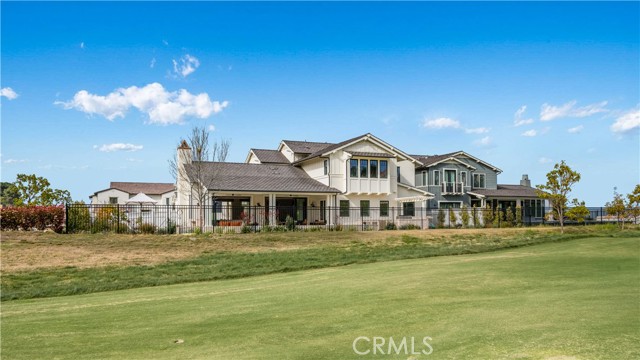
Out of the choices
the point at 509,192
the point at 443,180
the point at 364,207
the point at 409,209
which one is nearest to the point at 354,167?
the point at 364,207

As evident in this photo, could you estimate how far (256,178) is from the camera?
→ 1569 inches

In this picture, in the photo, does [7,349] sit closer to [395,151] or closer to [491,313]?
[491,313]

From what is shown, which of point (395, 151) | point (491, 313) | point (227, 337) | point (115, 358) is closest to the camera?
point (115, 358)

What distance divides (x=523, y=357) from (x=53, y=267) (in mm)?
18162

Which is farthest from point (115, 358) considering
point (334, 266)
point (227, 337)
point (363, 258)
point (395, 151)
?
point (395, 151)

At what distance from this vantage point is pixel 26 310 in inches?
436

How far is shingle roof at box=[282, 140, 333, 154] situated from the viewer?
46.3 metres

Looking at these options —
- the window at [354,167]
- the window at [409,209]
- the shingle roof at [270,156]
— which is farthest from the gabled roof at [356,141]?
the window at [409,209]

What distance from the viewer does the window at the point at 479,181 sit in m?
51.1

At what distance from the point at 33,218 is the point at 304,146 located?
2382cm

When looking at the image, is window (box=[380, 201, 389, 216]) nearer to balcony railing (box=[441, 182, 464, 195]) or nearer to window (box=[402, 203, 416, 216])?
window (box=[402, 203, 416, 216])

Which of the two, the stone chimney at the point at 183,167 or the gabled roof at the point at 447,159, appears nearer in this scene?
the stone chimney at the point at 183,167

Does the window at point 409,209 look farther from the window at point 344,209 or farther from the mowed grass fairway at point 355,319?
the mowed grass fairway at point 355,319

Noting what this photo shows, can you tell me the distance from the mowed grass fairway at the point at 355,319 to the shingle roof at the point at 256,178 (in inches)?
965
